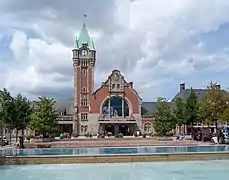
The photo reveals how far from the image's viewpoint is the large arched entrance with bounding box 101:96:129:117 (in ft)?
296

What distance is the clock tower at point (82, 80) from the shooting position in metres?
90.4

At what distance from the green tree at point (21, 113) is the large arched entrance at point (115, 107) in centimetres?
3775

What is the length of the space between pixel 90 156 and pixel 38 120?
33392mm

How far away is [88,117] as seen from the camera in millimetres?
90062

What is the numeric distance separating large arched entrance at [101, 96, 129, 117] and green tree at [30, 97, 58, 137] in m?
30.0

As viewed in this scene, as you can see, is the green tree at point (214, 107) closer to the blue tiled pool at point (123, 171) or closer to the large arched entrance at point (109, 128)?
the blue tiled pool at point (123, 171)

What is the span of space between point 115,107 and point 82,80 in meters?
9.66

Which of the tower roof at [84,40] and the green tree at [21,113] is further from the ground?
the tower roof at [84,40]

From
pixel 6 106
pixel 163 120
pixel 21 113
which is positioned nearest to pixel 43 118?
pixel 21 113

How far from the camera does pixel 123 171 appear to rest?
928 inches

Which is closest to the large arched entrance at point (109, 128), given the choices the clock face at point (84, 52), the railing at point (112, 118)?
the railing at point (112, 118)

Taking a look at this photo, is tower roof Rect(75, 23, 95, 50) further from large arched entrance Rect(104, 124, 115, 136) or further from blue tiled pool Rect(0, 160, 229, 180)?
blue tiled pool Rect(0, 160, 229, 180)

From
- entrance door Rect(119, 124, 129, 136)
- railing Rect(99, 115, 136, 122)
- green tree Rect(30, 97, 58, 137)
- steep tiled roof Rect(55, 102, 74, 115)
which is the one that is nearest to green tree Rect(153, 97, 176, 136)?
green tree Rect(30, 97, 58, 137)

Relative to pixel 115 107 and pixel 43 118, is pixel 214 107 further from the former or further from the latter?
pixel 115 107
